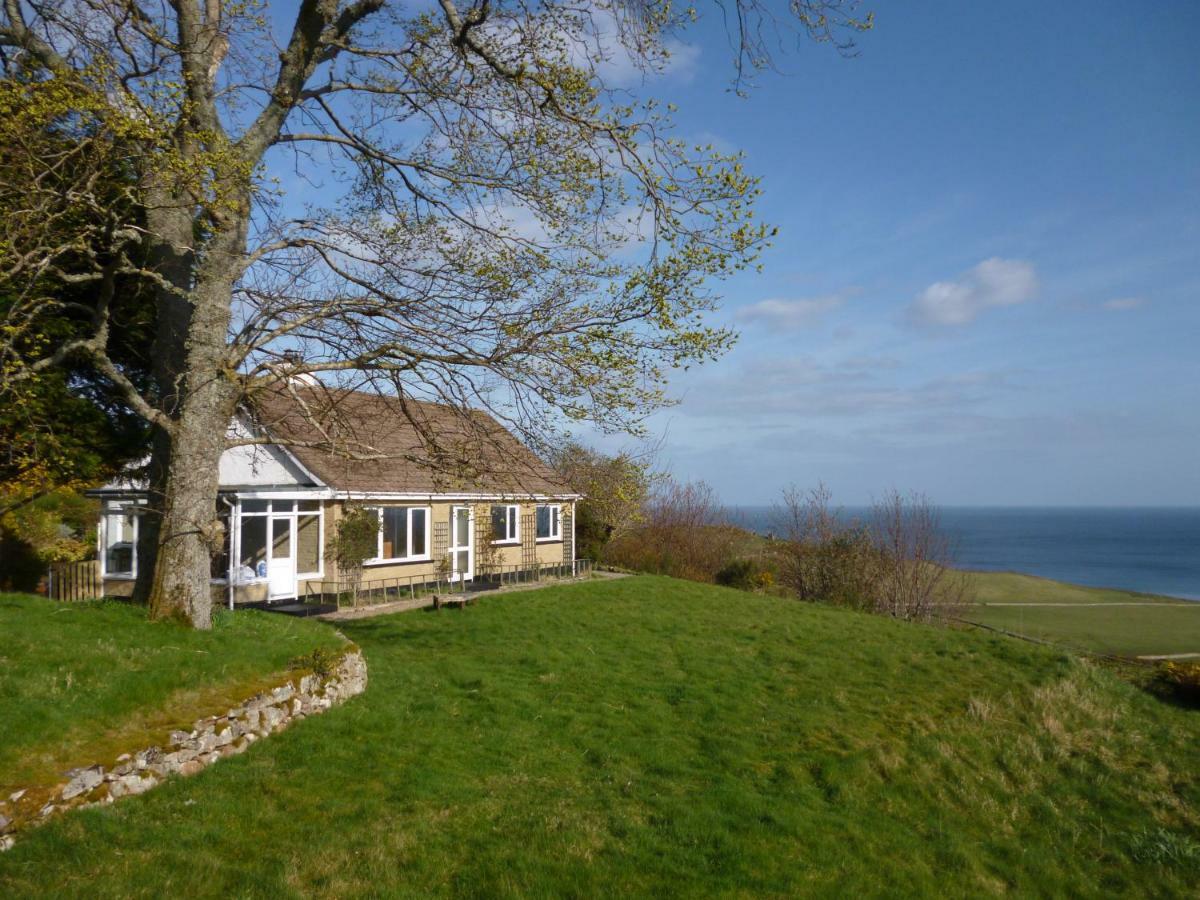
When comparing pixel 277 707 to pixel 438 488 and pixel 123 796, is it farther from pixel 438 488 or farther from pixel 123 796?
pixel 438 488

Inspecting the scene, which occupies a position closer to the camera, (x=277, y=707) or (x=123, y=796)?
(x=123, y=796)

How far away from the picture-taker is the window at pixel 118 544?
20.6 metres

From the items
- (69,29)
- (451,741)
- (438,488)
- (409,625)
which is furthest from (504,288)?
(409,625)

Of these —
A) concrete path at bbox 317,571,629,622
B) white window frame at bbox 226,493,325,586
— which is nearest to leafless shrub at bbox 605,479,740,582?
concrete path at bbox 317,571,629,622

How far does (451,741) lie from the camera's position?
8.76 metres

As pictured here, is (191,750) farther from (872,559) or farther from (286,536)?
(872,559)

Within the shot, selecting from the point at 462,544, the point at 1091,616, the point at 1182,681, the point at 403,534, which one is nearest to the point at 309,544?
the point at 403,534

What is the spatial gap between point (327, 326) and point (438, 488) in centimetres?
288

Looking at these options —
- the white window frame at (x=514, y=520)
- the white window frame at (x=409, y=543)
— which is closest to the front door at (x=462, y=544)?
the white window frame at (x=409, y=543)

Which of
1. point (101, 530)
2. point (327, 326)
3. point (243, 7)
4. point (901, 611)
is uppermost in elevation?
point (243, 7)

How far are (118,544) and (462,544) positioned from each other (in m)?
9.30

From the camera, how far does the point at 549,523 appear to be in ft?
91.9

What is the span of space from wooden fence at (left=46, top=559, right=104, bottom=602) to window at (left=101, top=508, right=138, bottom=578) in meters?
2.82

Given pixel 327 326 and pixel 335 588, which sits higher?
pixel 327 326
